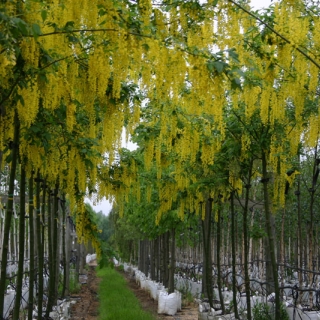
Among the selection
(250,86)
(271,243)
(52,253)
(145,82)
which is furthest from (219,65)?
(52,253)

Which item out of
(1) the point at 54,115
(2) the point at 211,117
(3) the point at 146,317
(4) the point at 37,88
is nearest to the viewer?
(4) the point at 37,88

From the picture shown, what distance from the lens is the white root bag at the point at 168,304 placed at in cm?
1339

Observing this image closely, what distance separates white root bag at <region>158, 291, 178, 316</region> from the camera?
13391 mm

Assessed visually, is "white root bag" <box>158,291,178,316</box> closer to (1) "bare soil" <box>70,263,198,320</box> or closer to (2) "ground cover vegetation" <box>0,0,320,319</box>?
(1) "bare soil" <box>70,263,198,320</box>

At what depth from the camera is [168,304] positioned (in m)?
13.4

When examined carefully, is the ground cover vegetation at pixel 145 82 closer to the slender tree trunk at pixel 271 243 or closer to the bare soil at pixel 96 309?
the slender tree trunk at pixel 271 243

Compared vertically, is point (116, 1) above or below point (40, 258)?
above

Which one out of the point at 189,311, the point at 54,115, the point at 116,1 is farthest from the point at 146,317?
the point at 116,1

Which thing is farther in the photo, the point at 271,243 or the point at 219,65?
the point at 271,243

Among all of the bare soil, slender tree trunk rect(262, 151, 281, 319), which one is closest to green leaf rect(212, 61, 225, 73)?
slender tree trunk rect(262, 151, 281, 319)

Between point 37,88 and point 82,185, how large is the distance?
7.21 ft

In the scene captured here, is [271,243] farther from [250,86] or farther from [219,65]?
[219,65]

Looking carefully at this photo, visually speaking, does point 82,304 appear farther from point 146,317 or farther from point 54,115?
point 54,115

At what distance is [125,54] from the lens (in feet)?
14.8
